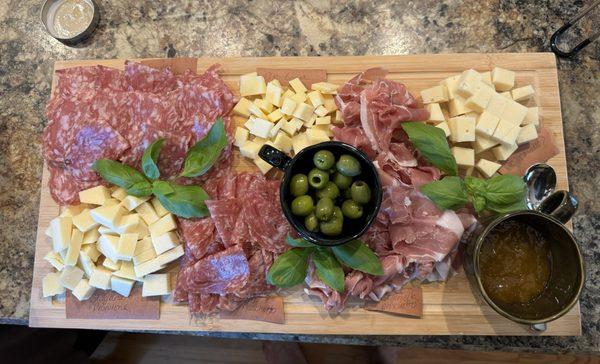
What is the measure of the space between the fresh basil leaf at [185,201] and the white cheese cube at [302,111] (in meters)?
0.35

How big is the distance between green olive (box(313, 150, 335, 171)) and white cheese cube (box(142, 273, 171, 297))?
558mm

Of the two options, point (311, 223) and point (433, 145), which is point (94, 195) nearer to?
point (311, 223)

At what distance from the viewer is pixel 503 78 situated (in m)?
1.24

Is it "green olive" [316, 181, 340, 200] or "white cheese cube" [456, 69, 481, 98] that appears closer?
"green olive" [316, 181, 340, 200]

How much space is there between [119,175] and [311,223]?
57 cm

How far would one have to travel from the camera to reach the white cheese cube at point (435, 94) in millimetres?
1249

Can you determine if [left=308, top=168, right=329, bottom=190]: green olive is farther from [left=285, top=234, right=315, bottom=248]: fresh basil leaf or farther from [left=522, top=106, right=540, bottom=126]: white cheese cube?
[left=522, top=106, right=540, bottom=126]: white cheese cube

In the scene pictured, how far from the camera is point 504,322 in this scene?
46.6 inches

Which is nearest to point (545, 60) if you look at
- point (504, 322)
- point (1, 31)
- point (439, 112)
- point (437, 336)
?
point (439, 112)

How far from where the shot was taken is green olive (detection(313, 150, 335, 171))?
1.04 metres

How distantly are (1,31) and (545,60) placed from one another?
1.84m

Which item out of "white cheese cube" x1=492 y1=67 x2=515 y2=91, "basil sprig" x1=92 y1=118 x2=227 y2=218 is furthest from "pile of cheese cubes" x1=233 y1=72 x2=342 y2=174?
"white cheese cube" x1=492 y1=67 x2=515 y2=91

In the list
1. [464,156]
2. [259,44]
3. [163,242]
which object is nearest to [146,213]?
[163,242]

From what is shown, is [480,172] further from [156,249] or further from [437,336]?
[156,249]
